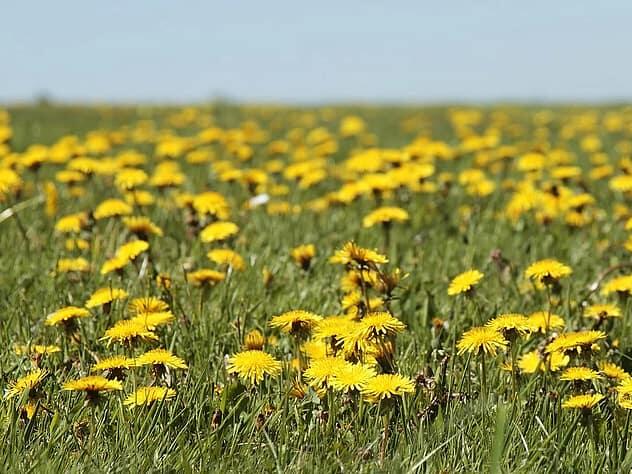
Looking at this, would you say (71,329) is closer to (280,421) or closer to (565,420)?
(280,421)

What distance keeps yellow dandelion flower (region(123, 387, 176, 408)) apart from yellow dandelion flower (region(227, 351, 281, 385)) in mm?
142

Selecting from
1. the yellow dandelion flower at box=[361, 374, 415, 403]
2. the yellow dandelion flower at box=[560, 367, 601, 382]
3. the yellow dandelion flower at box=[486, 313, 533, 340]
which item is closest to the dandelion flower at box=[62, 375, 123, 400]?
the yellow dandelion flower at box=[361, 374, 415, 403]

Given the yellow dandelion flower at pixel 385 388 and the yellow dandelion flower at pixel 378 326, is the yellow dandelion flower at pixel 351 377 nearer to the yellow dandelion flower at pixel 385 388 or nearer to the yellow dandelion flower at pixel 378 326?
the yellow dandelion flower at pixel 385 388

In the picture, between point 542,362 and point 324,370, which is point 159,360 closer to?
point 324,370

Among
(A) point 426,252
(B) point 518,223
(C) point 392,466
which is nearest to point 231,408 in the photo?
(C) point 392,466

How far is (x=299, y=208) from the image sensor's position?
4250 mm

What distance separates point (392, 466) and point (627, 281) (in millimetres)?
1157

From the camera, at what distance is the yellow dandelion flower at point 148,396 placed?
69.8 inches

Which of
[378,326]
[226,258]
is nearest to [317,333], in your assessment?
[378,326]

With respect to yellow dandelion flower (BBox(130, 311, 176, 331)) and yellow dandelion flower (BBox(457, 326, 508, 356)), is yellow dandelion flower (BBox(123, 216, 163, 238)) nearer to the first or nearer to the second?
yellow dandelion flower (BBox(130, 311, 176, 331))

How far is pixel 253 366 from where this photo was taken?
1.85 metres

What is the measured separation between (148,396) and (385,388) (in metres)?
0.48

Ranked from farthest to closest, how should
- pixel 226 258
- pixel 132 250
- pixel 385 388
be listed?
pixel 226 258 < pixel 132 250 < pixel 385 388

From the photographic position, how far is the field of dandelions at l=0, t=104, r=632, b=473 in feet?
5.65
